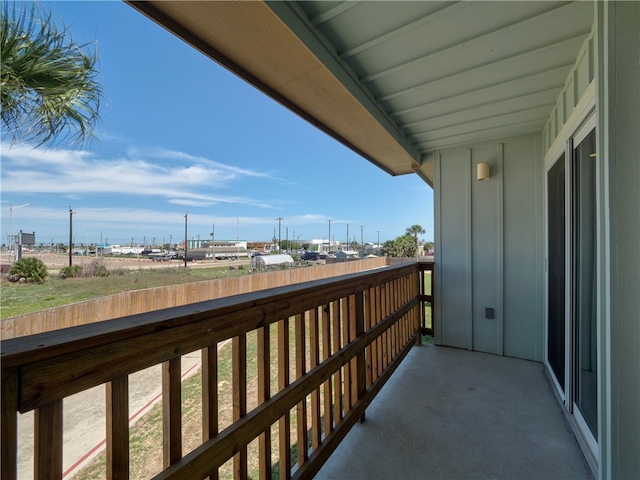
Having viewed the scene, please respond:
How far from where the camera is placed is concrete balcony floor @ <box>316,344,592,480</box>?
1559mm

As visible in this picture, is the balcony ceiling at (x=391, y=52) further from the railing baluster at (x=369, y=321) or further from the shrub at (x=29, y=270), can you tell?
the shrub at (x=29, y=270)

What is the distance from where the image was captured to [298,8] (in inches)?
53.9

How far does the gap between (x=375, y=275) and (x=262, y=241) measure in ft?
68.8

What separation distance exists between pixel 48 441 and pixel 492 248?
3.51 m

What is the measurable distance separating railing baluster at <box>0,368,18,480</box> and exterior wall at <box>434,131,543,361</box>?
3.48 meters

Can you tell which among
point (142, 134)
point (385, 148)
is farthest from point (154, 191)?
point (385, 148)

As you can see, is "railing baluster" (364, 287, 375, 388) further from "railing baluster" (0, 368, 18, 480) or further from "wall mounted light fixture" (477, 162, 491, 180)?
"wall mounted light fixture" (477, 162, 491, 180)

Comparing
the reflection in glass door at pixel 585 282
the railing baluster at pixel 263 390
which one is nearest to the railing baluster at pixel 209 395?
the railing baluster at pixel 263 390

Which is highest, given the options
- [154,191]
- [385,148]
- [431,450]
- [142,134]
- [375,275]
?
[142,134]

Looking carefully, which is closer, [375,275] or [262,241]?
[375,275]

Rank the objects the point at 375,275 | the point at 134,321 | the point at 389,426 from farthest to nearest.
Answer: the point at 375,275
the point at 389,426
the point at 134,321

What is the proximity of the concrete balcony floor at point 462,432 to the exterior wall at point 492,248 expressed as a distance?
1.66ft

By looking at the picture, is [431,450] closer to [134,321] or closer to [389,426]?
[389,426]

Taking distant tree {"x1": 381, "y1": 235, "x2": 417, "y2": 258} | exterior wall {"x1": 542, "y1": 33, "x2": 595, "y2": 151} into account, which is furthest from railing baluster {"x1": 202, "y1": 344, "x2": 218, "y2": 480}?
distant tree {"x1": 381, "y1": 235, "x2": 417, "y2": 258}
